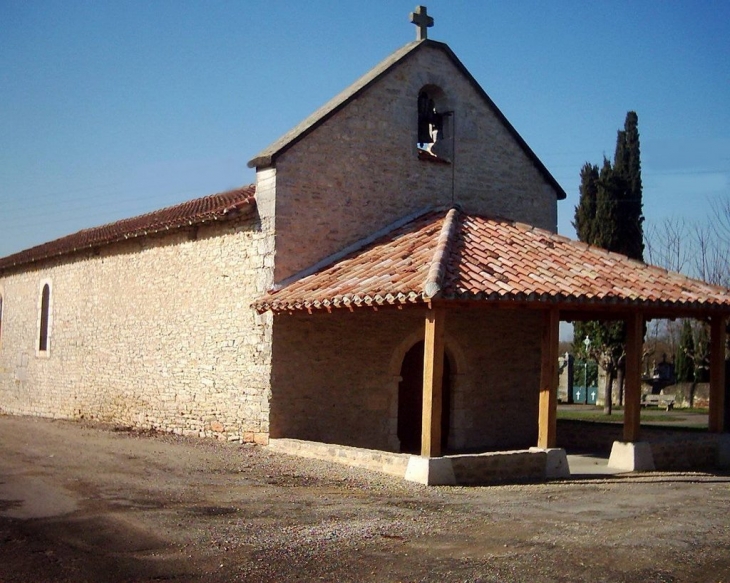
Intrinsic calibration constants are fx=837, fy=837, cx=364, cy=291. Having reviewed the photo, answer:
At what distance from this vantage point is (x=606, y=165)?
26328 mm

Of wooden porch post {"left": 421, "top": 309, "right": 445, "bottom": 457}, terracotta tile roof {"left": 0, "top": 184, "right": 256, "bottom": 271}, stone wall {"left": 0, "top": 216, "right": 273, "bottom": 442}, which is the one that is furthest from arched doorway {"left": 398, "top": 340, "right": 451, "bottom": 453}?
wooden porch post {"left": 421, "top": 309, "right": 445, "bottom": 457}

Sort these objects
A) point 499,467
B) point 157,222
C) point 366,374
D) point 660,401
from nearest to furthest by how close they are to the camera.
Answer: point 499,467
point 366,374
point 157,222
point 660,401

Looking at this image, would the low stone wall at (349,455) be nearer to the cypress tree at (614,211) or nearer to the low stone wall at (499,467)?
the low stone wall at (499,467)

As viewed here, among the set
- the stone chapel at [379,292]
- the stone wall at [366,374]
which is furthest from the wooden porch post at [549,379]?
the stone wall at [366,374]

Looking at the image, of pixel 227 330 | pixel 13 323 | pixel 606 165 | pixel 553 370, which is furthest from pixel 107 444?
pixel 606 165

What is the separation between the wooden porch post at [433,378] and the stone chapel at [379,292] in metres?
0.03

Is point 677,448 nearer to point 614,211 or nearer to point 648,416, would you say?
point 648,416

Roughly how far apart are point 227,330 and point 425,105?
18.9ft

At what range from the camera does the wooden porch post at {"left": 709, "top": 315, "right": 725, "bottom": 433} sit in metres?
12.8

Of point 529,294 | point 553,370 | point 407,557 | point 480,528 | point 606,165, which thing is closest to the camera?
point 407,557

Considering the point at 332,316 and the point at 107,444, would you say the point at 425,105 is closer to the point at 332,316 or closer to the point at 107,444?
the point at 332,316

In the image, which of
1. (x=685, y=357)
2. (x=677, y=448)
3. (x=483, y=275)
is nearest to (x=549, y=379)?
(x=483, y=275)

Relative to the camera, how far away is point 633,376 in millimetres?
11844

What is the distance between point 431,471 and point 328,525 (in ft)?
8.95
